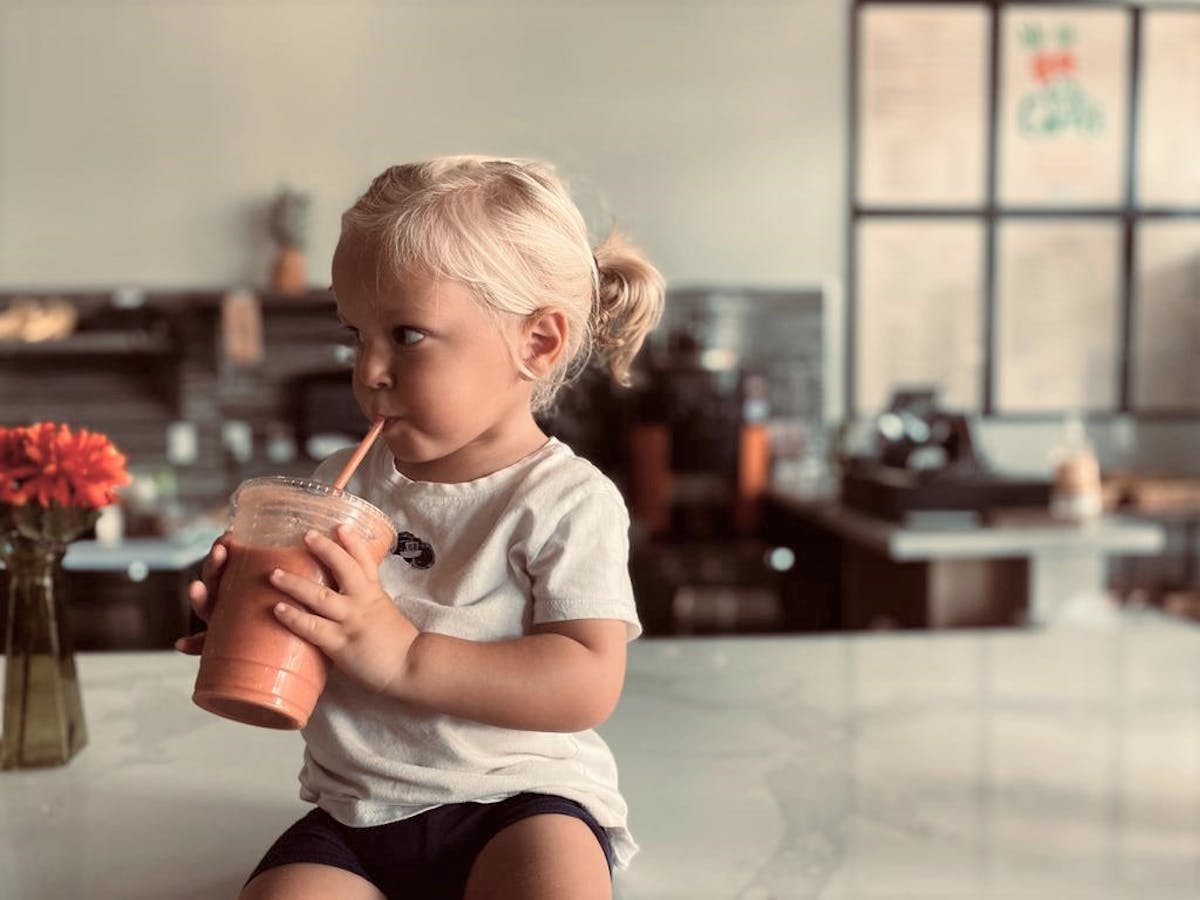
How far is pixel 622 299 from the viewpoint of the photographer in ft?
2.92

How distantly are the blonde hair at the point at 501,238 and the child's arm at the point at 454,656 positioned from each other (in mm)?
179

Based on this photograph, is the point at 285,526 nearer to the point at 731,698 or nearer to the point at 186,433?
the point at 731,698

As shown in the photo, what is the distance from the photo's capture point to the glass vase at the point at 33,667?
109 cm

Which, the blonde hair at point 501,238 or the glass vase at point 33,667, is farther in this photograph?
the glass vase at point 33,667

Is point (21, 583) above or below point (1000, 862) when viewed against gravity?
above

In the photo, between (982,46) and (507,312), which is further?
(982,46)

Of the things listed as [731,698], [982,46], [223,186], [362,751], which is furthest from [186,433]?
[362,751]

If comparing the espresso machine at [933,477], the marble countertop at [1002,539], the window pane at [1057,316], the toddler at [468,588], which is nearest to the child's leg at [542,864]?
the toddler at [468,588]

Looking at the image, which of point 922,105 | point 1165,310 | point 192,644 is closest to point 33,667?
point 192,644

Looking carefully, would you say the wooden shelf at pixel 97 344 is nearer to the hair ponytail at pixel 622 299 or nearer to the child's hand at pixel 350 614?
the hair ponytail at pixel 622 299

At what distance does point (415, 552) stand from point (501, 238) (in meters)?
0.21

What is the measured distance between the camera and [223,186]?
4.75m

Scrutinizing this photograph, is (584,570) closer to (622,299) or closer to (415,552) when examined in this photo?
(415,552)

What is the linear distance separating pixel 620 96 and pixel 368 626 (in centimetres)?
440
